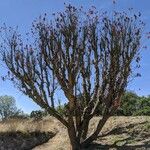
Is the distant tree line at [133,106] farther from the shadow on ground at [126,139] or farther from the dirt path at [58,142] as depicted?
the shadow on ground at [126,139]

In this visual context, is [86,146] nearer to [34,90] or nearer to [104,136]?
[104,136]

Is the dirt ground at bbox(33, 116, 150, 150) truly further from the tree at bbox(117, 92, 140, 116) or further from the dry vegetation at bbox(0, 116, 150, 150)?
the tree at bbox(117, 92, 140, 116)

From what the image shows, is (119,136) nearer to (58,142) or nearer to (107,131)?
(107,131)

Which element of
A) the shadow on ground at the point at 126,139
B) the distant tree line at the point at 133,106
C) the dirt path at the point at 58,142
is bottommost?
the shadow on ground at the point at 126,139

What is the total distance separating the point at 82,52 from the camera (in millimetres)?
19047

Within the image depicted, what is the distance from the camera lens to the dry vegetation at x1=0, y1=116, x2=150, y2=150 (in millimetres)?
18844

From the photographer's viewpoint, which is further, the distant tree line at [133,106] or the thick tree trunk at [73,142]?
the distant tree line at [133,106]

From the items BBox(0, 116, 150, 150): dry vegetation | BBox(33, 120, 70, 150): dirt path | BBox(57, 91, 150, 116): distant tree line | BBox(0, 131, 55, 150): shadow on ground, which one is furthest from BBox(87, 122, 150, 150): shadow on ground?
BBox(57, 91, 150, 116): distant tree line

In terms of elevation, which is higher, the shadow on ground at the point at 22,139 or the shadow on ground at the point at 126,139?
the shadow on ground at the point at 22,139

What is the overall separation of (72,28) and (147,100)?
60.9 ft

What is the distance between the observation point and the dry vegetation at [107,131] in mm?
18844

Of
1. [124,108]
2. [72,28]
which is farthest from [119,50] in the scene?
[124,108]

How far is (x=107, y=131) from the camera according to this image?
21750 millimetres

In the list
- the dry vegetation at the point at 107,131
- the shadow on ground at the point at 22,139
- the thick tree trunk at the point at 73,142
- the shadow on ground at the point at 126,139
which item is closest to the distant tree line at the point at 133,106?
the dry vegetation at the point at 107,131
